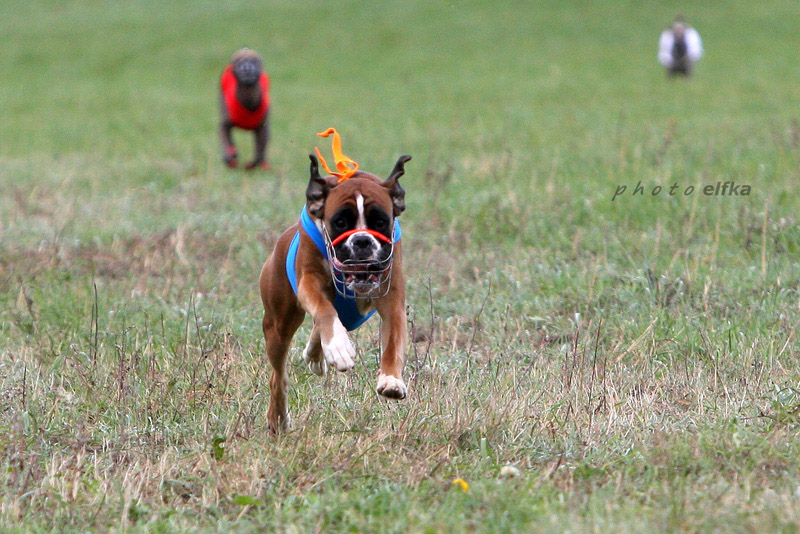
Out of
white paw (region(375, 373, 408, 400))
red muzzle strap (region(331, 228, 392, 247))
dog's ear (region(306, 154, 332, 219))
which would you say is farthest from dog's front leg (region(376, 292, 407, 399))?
dog's ear (region(306, 154, 332, 219))

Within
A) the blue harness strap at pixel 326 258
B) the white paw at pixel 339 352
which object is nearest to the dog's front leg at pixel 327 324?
the white paw at pixel 339 352

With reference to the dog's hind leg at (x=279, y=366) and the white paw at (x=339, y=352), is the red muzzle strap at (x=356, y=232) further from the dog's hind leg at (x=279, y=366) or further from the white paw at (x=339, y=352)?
the dog's hind leg at (x=279, y=366)

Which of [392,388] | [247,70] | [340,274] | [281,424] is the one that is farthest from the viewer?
[247,70]

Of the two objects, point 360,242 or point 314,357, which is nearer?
point 360,242

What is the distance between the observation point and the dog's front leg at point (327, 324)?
3.80 metres

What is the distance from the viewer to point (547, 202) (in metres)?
8.74

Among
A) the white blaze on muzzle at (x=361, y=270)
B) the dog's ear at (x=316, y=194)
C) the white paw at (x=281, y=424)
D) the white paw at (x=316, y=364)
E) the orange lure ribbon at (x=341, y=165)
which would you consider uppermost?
the orange lure ribbon at (x=341, y=165)

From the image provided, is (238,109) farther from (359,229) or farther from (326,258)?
(359,229)

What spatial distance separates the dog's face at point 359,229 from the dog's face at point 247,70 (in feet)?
26.7

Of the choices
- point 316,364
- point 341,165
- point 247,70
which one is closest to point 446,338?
point 316,364

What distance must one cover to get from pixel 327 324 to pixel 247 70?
8.54 metres

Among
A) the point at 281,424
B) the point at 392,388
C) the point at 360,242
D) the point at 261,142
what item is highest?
the point at 360,242

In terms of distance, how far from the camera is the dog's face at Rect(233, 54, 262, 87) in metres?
12.0

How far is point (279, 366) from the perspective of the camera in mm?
4691
